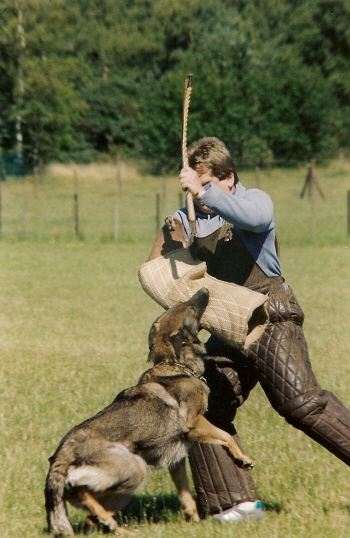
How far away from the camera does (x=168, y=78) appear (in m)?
46.2

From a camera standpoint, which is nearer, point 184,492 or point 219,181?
point 219,181

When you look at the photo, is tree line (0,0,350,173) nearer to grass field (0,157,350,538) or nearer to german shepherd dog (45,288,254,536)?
grass field (0,157,350,538)

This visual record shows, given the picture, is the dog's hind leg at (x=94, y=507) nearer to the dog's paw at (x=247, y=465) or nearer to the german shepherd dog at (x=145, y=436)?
the german shepherd dog at (x=145, y=436)

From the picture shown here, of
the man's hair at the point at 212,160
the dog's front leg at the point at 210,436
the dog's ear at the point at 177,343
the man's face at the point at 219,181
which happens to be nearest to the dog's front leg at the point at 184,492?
the dog's front leg at the point at 210,436

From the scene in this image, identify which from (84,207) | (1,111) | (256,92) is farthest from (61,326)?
(256,92)

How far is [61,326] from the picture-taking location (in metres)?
10.2

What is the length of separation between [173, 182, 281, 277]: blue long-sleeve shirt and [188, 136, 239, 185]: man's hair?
14 centimetres

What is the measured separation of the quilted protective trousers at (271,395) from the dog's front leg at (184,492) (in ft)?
0.25

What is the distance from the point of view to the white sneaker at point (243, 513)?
412cm

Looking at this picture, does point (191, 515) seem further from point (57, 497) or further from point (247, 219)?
point (247, 219)

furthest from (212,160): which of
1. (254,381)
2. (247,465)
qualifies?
(247,465)

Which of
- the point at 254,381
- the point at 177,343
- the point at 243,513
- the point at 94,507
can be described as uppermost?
the point at 177,343

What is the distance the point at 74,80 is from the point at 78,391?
138 ft

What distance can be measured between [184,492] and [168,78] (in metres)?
44.0
